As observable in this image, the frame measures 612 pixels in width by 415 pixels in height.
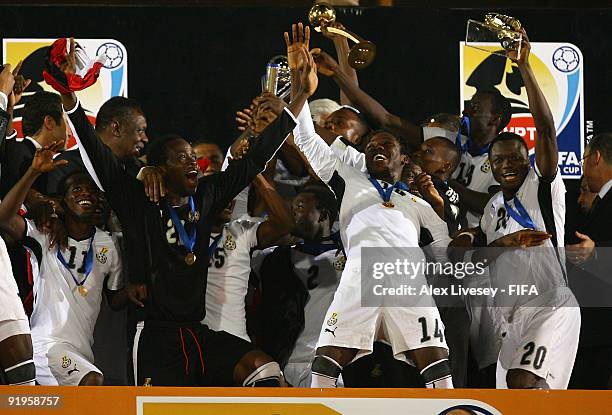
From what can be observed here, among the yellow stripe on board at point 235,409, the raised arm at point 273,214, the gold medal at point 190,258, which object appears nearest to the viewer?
the yellow stripe on board at point 235,409

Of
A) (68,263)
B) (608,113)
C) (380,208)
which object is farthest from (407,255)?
(68,263)

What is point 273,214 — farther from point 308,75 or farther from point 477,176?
point 477,176

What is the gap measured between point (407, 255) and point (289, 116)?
73 cm

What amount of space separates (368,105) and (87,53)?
1.16 metres

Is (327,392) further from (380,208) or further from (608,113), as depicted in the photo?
(608,113)

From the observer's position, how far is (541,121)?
414 centimetres

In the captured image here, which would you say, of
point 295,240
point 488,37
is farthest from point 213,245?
point 488,37

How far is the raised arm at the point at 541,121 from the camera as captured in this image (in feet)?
13.6

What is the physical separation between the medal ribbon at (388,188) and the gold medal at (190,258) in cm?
78

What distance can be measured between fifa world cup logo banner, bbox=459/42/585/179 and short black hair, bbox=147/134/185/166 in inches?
47.9

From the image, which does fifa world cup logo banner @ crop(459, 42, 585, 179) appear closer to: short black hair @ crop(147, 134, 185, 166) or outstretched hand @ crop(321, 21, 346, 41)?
outstretched hand @ crop(321, 21, 346, 41)

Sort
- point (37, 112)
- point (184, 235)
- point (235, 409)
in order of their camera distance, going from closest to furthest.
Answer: point (235, 409) → point (184, 235) → point (37, 112)

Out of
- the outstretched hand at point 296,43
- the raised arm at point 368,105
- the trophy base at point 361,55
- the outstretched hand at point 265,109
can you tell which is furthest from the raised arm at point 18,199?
the trophy base at point 361,55

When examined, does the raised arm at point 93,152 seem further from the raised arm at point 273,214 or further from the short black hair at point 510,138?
the short black hair at point 510,138
